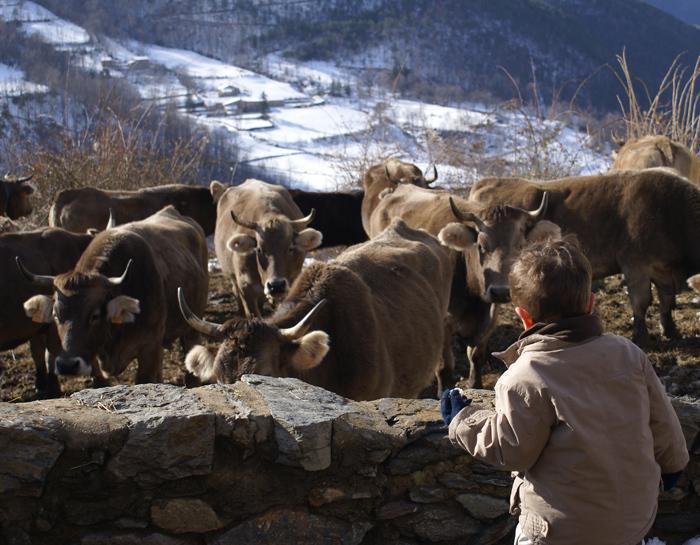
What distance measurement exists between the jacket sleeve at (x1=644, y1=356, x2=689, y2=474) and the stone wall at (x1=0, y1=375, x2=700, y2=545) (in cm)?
114

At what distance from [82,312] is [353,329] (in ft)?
7.19

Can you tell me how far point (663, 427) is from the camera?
2.89 meters

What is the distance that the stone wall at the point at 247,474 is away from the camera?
337 cm

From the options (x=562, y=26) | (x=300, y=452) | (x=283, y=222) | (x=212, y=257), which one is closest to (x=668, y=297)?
(x=283, y=222)

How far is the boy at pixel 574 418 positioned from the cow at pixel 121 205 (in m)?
9.33

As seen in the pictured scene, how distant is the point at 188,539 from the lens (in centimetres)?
356

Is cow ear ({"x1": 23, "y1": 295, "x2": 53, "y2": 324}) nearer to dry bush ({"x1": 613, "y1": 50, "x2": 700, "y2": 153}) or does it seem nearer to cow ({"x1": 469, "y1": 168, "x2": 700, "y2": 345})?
cow ({"x1": 469, "y1": 168, "x2": 700, "y2": 345})

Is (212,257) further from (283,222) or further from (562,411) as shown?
(562,411)

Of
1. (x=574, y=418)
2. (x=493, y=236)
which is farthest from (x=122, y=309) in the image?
(x=574, y=418)

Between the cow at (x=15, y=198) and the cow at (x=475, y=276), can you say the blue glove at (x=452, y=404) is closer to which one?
the cow at (x=475, y=276)

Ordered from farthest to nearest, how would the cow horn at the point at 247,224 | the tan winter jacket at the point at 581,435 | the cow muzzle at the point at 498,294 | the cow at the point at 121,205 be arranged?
the cow at the point at 121,205
the cow horn at the point at 247,224
the cow muzzle at the point at 498,294
the tan winter jacket at the point at 581,435

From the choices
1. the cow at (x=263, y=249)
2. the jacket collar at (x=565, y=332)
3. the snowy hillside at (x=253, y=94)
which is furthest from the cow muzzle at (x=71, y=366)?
the snowy hillside at (x=253, y=94)

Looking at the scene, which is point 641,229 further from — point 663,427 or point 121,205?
point 121,205

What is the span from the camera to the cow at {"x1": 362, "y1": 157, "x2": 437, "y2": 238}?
12550 mm
